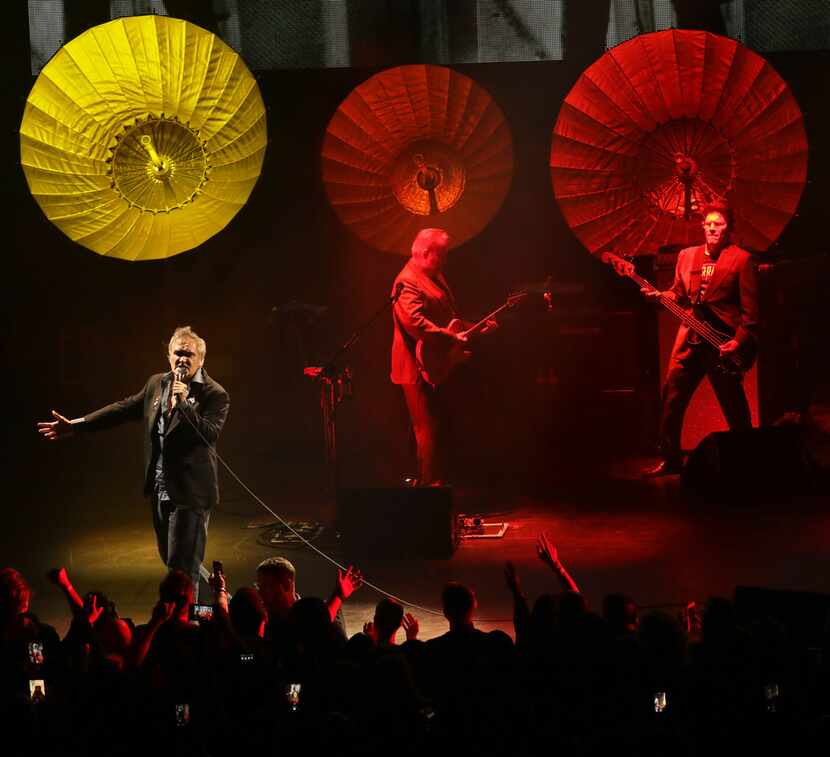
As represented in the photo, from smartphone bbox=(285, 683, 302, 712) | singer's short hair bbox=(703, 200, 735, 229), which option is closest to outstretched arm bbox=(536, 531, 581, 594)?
smartphone bbox=(285, 683, 302, 712)

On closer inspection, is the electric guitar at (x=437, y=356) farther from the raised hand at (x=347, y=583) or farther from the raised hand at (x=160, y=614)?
the raised hand at (x=160, y=614)

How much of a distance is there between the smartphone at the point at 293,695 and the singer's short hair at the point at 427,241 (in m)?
5.74

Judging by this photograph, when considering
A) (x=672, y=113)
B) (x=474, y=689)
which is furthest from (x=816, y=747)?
(x=672, y=113)

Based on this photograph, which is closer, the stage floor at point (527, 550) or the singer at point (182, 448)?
the singer at point (182, 448)

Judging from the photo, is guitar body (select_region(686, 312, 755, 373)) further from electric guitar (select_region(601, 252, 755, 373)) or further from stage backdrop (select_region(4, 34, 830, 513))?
stage backdrop (select_region(4, 34, 830, 513))

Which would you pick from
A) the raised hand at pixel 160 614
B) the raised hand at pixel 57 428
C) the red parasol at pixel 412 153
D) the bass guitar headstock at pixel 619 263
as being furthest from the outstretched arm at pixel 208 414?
the bass guitar headstock at pixel 619 263

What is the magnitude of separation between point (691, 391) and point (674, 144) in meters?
2.02

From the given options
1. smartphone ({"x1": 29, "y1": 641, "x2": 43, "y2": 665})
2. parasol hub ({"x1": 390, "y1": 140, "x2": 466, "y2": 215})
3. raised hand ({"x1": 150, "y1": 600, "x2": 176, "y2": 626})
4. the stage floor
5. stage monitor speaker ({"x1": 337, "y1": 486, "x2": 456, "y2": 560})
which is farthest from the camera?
parasol hub ({"x1": 390, "y1": 140, "x2": 466, "y2": 215})

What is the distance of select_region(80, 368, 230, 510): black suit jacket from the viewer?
21.1 ft

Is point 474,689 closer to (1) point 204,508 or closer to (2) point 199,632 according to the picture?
(2) point 199,632

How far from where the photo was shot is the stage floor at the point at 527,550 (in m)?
6.89

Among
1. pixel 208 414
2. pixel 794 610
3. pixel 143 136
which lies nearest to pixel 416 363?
pixel 143 136

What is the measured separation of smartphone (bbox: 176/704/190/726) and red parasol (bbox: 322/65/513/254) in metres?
6.21

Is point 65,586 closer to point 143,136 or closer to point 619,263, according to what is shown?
point 143,136
